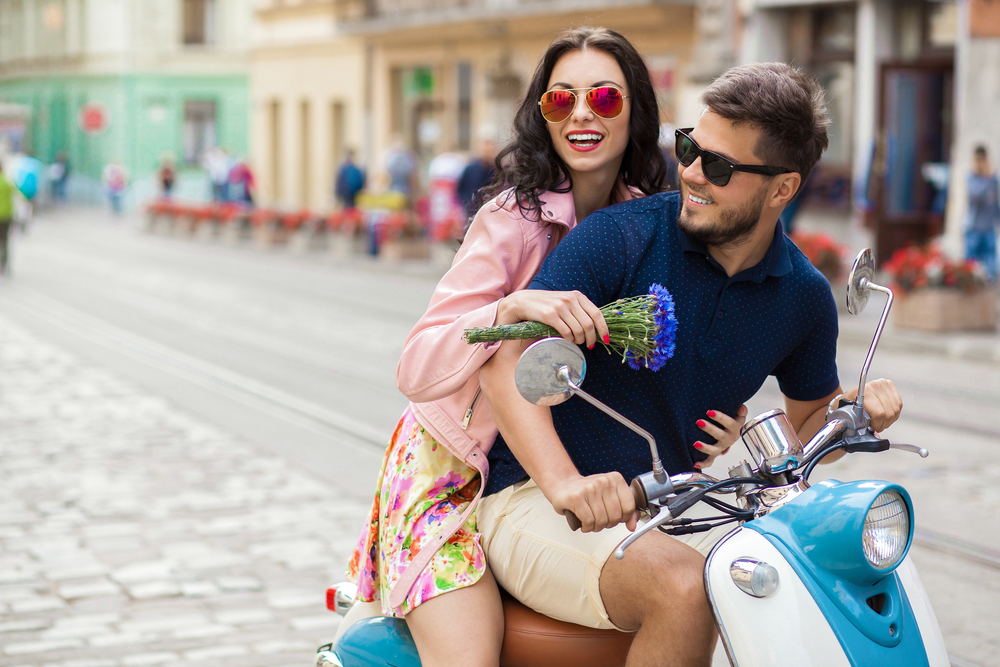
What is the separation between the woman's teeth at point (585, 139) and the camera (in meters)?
2.85

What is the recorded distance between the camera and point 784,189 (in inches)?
100

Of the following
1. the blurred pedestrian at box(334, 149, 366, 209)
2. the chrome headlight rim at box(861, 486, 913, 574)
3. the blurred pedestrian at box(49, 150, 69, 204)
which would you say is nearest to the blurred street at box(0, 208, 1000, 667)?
the chrome headlight rim at box(861, 486, 913, 574)

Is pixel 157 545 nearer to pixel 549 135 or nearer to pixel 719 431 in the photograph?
pixel 549 135

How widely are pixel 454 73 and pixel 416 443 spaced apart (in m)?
29.4

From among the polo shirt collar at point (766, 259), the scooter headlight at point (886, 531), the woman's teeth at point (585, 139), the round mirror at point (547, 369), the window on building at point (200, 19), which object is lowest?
the scooter headlight at point (886, 531)

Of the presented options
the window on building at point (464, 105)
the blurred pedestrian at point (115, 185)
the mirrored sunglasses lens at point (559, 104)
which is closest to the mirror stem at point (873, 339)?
the mirrored sunglasses lens at point (559, 104)

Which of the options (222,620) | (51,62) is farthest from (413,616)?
(51,62)

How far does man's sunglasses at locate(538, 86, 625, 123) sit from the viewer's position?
111 inches

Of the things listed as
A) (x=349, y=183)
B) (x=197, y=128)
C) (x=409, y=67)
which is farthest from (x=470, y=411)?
(x=197, y=128)

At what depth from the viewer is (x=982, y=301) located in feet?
42.3

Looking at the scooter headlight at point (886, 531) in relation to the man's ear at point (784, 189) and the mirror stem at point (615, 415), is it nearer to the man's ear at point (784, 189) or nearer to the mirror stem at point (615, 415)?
the mirror stem at point (615, 415)

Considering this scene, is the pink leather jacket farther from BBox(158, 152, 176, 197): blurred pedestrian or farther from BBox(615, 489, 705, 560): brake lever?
BBox(158, 152, 176, 197): blurred pedestrian

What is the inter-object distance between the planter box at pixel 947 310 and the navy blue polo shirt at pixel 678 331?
415 inches

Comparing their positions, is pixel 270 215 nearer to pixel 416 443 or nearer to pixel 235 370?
pixel 235 370
